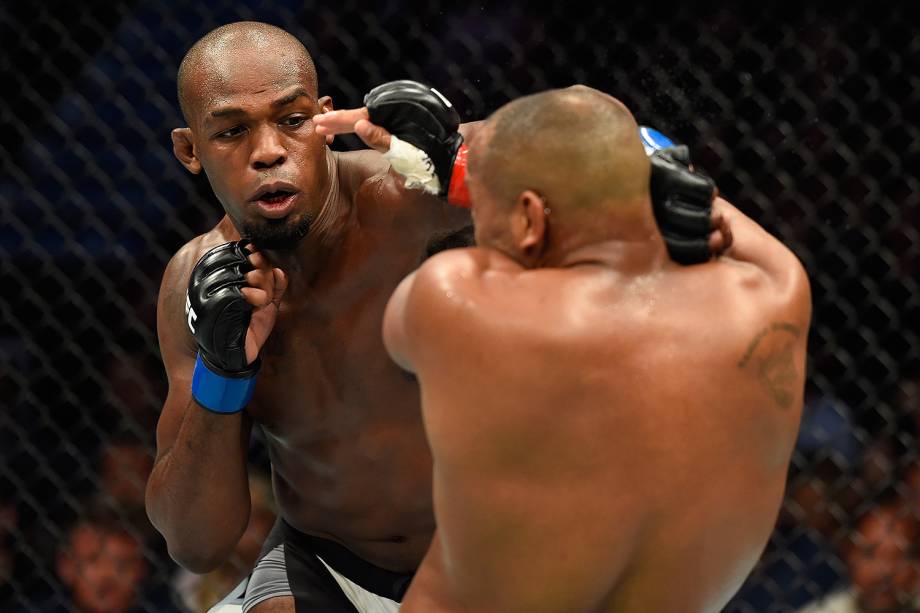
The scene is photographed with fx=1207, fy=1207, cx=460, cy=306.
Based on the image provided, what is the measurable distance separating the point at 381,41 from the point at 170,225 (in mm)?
620

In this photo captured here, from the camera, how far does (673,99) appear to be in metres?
2.67

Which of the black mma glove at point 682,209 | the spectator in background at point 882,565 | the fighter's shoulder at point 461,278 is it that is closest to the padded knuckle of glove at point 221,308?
the fighter's shoulder at point 461,278

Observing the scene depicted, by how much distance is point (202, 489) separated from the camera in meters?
1.62

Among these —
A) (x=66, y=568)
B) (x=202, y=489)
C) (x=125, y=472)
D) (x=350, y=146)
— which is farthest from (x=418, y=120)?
(x=66, y=568)

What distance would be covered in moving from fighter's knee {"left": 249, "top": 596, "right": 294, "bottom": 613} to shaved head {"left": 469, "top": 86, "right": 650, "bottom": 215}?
815 mm

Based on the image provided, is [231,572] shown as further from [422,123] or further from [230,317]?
[422,123]

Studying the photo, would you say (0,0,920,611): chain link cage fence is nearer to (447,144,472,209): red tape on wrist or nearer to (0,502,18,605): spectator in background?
(0,502,18,605): spectator in background

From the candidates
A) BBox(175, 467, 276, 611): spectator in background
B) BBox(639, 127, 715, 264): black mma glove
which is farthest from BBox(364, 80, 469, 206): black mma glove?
BBox(175, 467, 276, 611): spectator in background

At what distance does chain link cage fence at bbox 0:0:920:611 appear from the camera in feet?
8.61

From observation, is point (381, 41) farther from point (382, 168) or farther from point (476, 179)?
point (476, 179)

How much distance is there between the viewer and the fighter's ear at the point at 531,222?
115 centimetres

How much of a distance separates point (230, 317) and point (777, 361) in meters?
0.65

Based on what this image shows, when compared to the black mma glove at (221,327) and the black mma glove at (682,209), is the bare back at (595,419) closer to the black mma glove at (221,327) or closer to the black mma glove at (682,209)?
the black mma glove at (682,209)

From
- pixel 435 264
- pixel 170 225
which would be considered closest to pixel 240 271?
pixel 435 264
